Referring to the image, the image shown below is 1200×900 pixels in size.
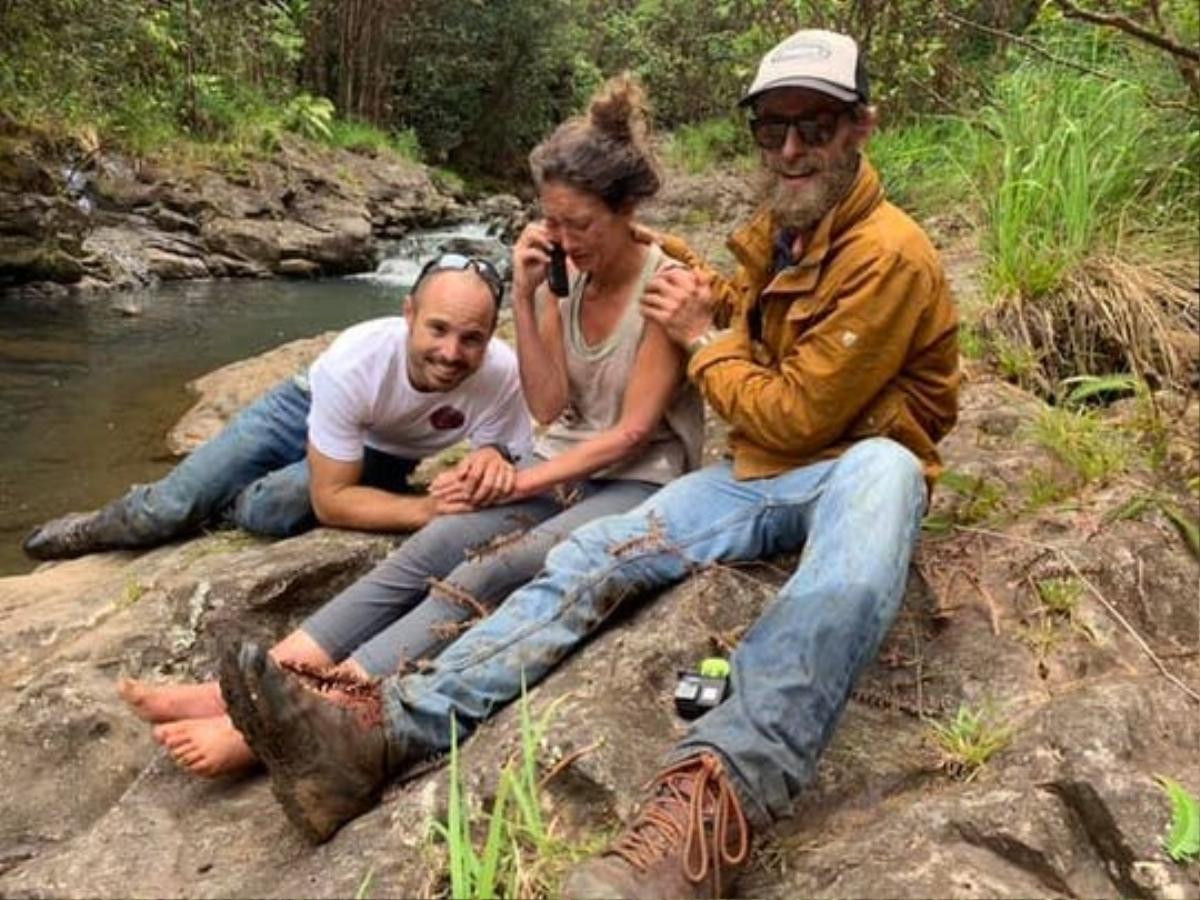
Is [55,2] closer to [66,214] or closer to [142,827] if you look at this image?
[66,214]

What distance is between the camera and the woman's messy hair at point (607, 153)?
2.96 meters

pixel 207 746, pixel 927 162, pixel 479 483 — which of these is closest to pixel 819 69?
pixel 479 483

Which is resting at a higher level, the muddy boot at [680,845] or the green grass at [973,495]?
the green grass at [973,495]

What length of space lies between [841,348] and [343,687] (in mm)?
1237

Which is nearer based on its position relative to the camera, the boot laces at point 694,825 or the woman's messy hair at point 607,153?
the boot laces at point 694,825

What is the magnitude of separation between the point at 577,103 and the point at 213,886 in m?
22.1

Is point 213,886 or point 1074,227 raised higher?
point 1074,227

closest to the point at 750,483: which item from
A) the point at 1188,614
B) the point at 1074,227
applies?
the point at 1188,614

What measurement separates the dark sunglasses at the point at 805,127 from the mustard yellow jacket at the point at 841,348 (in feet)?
0.37

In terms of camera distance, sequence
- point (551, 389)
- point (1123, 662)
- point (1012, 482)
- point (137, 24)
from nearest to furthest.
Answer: point (1123, 662) → point (551, 389) → point (1012, 482) → point (137, 24)

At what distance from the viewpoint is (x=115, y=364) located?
337 inches

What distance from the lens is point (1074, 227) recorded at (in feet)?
15.0

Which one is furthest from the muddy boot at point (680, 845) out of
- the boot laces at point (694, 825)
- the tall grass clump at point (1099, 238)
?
the tall grass clump at point (1099, 238)

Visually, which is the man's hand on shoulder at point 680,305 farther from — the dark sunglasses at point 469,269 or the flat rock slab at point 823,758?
the flat rock slab at point 823,758
